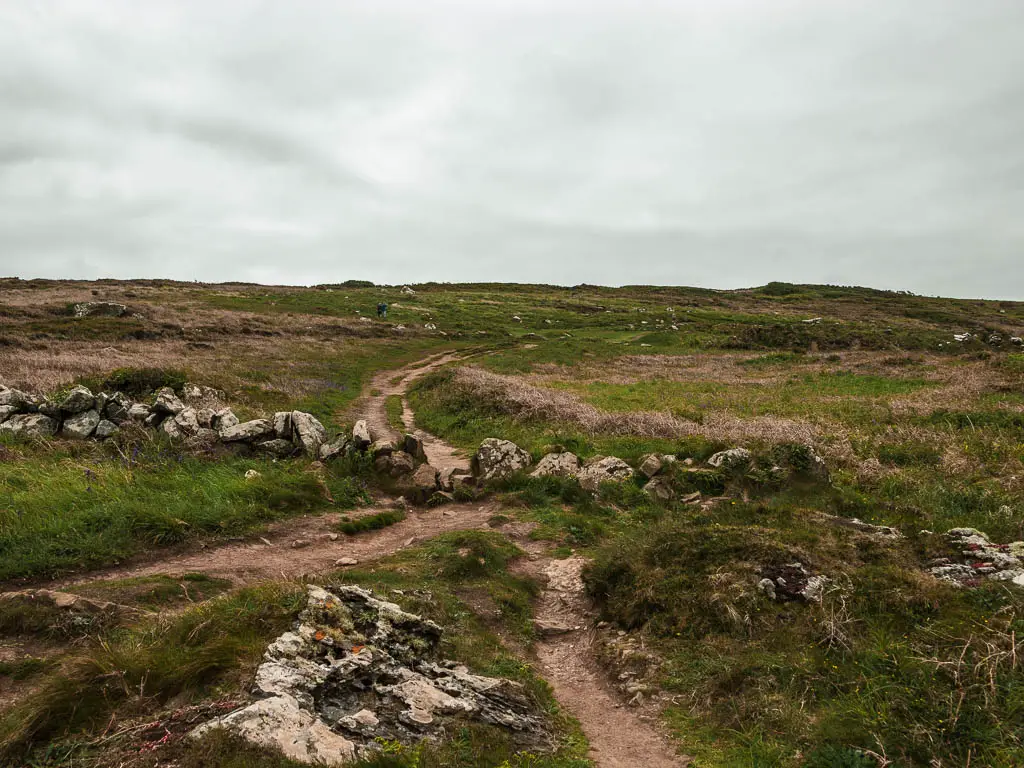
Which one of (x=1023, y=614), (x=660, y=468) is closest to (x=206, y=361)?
(x=660, y=468)

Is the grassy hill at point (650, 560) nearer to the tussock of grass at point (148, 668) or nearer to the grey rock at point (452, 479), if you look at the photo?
the tussock of grass at point (148, 668)

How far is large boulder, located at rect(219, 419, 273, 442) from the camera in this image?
16156 millimetres

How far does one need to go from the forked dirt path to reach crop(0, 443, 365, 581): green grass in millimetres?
607

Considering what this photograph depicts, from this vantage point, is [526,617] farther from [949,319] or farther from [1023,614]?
[949,319]

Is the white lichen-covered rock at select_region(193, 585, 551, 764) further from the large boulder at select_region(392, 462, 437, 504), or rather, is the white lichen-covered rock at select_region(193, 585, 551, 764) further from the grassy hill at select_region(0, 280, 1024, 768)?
the large boulder at select_region(392, 462, 437, 504)

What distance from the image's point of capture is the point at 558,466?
15.8 meters

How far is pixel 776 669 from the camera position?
6711 millimetres

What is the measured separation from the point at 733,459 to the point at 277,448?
13.3 metres

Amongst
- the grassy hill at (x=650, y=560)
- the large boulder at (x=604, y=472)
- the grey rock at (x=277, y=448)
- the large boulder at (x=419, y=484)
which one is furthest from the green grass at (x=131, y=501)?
the large boulder at (x=604, y=472)

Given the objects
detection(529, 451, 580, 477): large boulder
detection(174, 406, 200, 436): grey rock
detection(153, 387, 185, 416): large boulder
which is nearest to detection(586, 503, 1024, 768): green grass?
detection(529, 451, 580, 477): large boulder

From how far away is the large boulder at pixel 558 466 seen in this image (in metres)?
15.5

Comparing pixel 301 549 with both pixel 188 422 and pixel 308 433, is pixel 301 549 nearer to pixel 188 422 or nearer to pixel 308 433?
pixel 308 433

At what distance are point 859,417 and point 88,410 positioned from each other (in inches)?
1058

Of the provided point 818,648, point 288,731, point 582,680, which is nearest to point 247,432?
point 582,680
